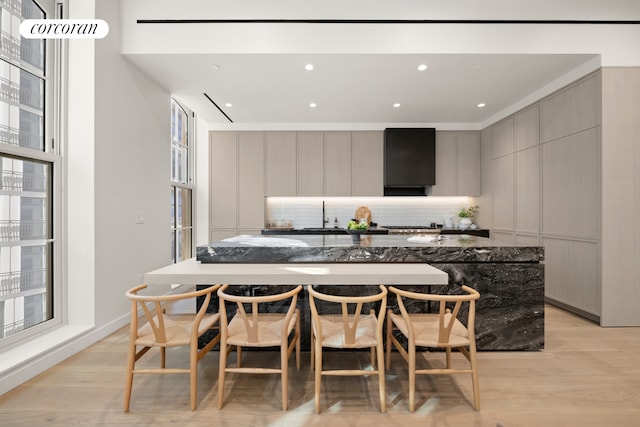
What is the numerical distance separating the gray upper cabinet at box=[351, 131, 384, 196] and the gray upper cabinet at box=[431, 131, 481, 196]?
1.03 m

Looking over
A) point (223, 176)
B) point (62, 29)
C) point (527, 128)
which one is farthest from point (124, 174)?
point (527, 128)

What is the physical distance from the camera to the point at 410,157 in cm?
534

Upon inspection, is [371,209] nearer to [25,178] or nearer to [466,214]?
[466,214]

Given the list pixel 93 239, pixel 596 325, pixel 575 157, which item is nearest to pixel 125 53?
pixel 93 239

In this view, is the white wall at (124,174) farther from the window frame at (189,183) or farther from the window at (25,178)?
the window frame at (189,183)

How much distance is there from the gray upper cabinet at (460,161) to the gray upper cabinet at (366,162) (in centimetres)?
103

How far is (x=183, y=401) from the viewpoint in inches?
77.0

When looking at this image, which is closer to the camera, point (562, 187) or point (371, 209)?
point (562, 187)

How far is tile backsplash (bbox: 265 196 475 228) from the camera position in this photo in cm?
571

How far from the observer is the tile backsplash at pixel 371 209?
18.7 feet

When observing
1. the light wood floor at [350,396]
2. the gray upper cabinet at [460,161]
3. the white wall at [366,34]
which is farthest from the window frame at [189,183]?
the gray upper cabinet at [460,161]

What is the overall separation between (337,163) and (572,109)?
3.17m

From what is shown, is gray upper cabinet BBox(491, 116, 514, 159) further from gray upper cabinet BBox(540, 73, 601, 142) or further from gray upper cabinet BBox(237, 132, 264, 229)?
gray upper cabinet BBox(237, 132, 264, 229)

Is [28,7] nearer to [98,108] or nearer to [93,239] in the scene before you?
[98,108]
